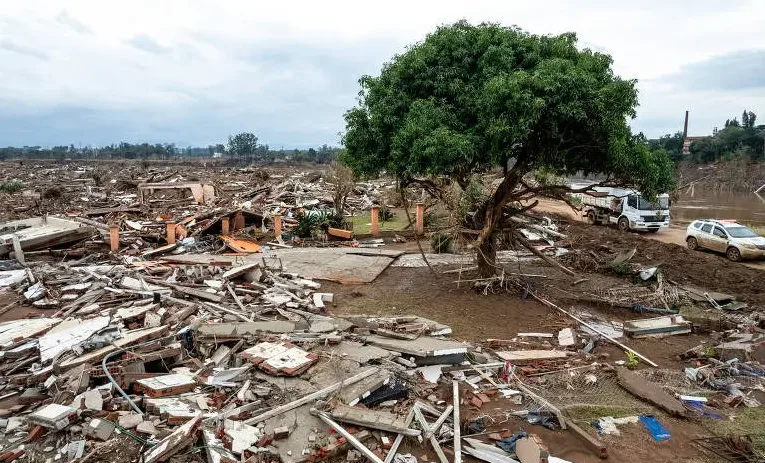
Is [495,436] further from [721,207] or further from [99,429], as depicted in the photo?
[721,207]

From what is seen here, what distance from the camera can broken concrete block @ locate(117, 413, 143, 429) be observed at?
5664 mm

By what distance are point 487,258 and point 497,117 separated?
156 inches

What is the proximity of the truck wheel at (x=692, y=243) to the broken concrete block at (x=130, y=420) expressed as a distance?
65.8ft

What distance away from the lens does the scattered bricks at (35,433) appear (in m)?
5.47

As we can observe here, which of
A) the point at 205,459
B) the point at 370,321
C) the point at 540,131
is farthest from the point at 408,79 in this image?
the point at 205,459

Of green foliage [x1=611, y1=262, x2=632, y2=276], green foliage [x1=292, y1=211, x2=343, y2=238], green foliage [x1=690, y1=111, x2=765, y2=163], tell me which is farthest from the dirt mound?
green foliage [x1=690, y1=111, x2=765, y2=163]

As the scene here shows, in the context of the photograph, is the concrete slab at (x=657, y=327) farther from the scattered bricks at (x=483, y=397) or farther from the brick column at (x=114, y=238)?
the brick column at (x=114, y=238)

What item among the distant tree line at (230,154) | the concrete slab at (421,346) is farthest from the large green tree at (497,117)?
the distant tree line at (230,154)

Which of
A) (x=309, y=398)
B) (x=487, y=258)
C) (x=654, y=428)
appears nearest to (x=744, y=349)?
(x=654, y=428)

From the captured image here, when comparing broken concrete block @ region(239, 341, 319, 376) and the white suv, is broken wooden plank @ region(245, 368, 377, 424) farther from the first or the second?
the white suv

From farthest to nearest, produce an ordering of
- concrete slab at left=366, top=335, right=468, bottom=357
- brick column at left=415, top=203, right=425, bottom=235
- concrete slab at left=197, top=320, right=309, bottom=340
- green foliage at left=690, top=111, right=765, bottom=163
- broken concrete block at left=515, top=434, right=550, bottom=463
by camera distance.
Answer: green foliage at left=690, top=111, right=765, bottom=163 → brick column at left=415, top=203, right=425, bottom=235 → concrete slab at left=197, top=320, right=309, bottom=340 → concrete slab at left=366, top=335, right=468, bottom=357 → broken concrete block at left=515, top=434, right=550, bottom=463

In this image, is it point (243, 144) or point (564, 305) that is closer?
point (564, 305)

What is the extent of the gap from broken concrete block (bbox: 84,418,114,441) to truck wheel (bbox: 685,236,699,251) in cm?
2037

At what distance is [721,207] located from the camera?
126ft
